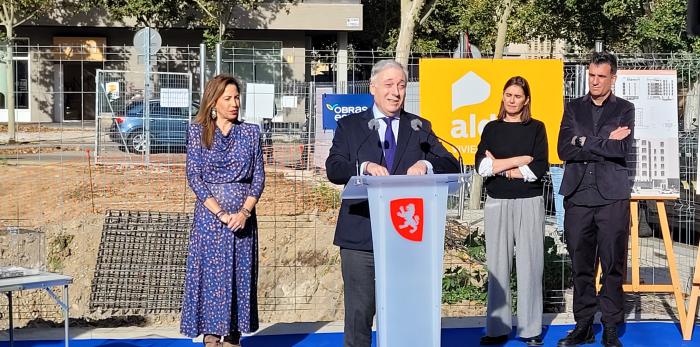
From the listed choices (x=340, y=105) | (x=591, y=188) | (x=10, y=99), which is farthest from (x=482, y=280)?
(x=10, y=99)

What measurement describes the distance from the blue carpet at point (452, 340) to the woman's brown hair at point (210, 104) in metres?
1.57

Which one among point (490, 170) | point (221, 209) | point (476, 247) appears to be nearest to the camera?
point (221, 209)

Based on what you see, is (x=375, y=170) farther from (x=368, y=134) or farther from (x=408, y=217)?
(x=368, y=134)

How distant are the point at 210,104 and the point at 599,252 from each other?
282 centimetres

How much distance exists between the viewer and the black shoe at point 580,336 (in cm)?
676

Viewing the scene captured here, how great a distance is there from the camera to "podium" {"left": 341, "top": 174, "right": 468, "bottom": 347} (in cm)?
468

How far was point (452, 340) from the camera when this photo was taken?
6.99 m

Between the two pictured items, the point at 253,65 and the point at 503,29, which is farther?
the point at 503,29

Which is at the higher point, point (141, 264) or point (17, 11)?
point (17, 11)

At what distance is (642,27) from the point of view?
22.0 meters

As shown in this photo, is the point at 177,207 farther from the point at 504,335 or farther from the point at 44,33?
the point at 44,33

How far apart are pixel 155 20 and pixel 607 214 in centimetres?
3086

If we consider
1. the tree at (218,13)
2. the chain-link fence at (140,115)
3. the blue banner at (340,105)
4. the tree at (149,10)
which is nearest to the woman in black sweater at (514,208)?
the blue banner at (340,105)

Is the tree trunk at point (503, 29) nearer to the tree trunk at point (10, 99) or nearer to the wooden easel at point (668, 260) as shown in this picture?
the tree trunk at point (10, 99)
